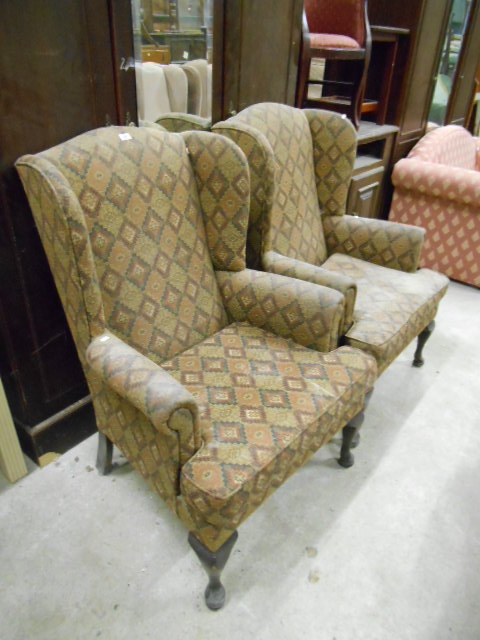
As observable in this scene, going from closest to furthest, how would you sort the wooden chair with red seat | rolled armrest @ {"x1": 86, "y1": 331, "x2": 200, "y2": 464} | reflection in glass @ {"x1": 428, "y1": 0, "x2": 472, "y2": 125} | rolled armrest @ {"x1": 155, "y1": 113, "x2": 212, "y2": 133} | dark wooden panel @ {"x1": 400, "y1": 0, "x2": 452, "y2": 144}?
rolled armrest @ {"x1": 86, "y1": 331, "x2": 200, "y2": 464} < rolled armrest @ {"x1": 155, "y1": 113, "x2": 212, "y2": 133} < the wooden chair with red seat < dark wooden panel @ {"x1": 400, "y1": 0, "x2": 452, "y2": 144} < reflection in glass @ {"x1": 428, "y1": 0, "x2": 472, "y2": 125}

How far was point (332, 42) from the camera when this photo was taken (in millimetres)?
2211

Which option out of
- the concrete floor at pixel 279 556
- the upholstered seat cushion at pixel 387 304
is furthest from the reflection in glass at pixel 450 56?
the concrete floor at pixel 279 556

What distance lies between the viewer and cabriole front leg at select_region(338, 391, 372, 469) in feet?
5.05

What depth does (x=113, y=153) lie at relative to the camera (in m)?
1.29

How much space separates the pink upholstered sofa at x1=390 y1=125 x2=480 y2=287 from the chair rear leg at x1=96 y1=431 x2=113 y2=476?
2.30m

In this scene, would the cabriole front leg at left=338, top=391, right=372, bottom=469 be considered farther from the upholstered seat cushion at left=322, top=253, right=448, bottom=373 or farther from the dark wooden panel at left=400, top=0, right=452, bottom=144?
the dark wooden panel at left=400, top=0, right=452, bottom=144

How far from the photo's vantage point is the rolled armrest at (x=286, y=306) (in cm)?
146

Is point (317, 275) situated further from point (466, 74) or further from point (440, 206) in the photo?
point (466, 74)

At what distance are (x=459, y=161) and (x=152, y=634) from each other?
3.46 meters

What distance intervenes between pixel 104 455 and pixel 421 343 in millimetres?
1426

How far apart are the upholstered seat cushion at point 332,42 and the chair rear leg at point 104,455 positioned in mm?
1872

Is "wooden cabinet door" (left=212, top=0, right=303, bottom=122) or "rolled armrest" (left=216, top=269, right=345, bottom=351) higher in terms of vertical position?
"wooden cabinet door" (left=212, top=0, right=303, bottom=122)

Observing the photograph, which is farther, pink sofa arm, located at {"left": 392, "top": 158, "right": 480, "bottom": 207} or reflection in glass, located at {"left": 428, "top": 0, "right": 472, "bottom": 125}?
reflection in glass, located at {"left": 428, "top": 0, "right": 472, "bottom": 125}

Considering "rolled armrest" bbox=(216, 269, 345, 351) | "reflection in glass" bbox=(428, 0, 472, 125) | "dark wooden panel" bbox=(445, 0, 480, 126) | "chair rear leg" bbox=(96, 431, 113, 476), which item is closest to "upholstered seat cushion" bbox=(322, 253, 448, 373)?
"rolled armrest" bbox=(216, 269, 345, 351)
